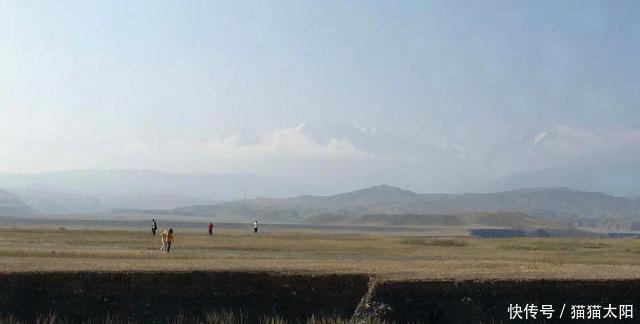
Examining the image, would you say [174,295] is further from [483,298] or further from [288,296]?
[483,298]

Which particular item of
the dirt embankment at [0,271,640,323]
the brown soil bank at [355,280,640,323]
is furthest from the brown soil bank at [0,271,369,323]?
the brown soil bank at [355,280,640,323]

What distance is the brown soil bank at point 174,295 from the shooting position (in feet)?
69.4

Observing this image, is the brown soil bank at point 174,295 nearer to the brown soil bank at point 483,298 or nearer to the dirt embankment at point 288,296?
the dirt embankment at point 288,296

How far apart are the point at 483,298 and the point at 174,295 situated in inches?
379

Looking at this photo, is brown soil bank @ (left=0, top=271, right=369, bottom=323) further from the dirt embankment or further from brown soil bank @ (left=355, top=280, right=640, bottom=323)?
brown soil bank @ (left=355, top=280, right=640, bottom=323)

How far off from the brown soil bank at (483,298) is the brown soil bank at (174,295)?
142 centimetres

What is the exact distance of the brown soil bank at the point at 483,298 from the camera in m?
21.6

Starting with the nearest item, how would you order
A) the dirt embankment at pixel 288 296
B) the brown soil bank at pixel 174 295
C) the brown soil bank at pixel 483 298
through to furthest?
the brown soil bank at pixel 174 295, the dirt embankment at pixel 288 296, the brown soil bank at pixel 483 298

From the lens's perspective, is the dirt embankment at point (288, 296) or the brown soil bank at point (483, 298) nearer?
the dirt embankment at point (288, 296)

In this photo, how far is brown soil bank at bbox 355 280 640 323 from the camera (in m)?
21.6

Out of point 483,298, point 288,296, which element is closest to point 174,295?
point 288,296

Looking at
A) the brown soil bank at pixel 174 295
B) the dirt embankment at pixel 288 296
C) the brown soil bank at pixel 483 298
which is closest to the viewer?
the brown soil bank at pixel 174 295

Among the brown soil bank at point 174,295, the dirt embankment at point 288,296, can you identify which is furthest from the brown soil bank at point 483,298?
the brown soil bank at point 174,295

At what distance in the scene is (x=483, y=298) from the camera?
72.8 feet
